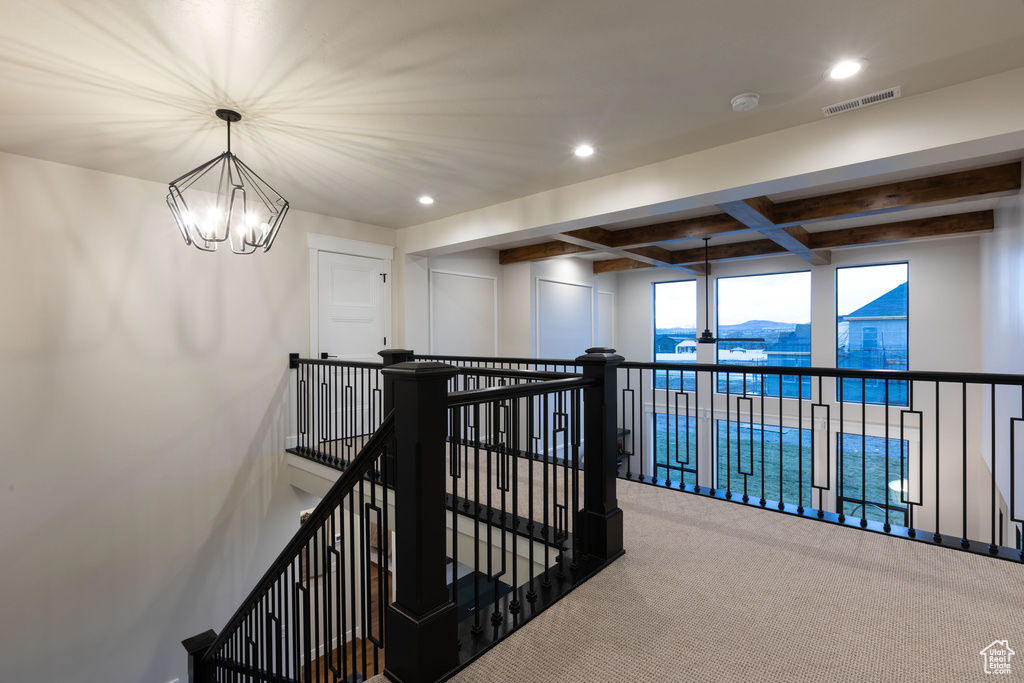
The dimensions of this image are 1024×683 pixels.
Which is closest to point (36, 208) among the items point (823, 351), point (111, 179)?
point (111, 179)

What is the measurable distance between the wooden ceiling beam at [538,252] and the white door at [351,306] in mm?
2124

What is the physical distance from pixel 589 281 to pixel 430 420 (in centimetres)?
724

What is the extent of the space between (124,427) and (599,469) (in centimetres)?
390

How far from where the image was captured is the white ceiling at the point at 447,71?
6.64ft

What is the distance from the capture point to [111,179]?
389cm

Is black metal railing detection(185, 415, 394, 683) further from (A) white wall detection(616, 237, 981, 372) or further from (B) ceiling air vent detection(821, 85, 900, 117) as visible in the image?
(A) white wall detection(616, 237, 981, 372)

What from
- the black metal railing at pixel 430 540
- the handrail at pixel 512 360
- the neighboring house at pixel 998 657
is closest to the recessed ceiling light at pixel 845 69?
the black metal railing at pixel 430 540

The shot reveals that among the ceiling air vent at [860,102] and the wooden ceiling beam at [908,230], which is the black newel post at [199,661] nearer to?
the ceiling air vent at [860,102]

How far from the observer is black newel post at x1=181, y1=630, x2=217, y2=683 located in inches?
111

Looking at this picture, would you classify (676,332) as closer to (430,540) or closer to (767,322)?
(767,322)

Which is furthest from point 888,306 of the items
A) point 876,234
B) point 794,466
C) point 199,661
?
point 199,661

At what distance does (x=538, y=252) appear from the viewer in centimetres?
686

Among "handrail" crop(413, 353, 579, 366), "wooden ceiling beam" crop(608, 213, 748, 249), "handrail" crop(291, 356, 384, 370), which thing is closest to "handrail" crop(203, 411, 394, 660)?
"handrail" crop(291, 356, 384, 370)

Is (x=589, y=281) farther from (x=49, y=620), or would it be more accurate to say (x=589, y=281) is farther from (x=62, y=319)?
(x=49, y=620)
